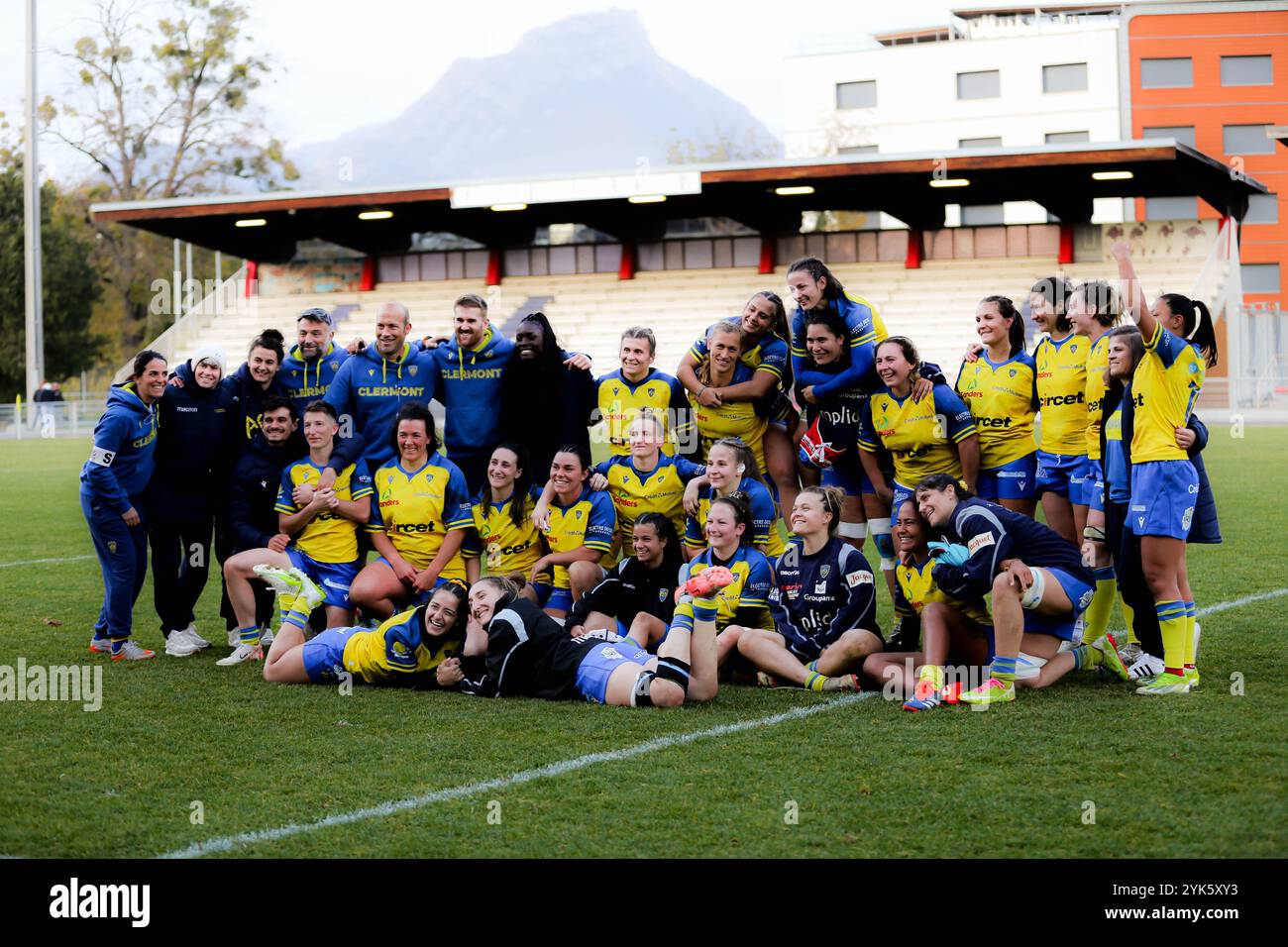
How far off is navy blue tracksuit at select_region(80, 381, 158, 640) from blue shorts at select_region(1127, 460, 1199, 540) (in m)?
5.16

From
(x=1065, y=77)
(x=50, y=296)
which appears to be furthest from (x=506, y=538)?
(x=1065, y=77)

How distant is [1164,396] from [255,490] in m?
4.76

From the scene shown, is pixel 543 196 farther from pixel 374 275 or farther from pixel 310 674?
pixel 310 674

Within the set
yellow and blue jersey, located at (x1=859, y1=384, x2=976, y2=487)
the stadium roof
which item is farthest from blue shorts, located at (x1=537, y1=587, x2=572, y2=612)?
the stadium roof

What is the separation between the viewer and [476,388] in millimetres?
7875

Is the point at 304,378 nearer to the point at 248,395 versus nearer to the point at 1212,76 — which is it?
the point at 248,395

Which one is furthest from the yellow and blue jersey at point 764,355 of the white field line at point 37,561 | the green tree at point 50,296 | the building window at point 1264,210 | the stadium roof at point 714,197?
the building window at point 1264,210

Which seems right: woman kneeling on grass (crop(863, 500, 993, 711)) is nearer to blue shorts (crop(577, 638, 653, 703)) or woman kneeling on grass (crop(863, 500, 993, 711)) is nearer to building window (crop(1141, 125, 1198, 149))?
blue shorts (crop(577, 638, 653, 703))

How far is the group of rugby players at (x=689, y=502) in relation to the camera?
20.2 feet

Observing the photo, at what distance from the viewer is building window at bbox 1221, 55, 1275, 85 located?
5097cm

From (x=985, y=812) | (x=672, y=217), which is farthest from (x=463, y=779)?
(x=672, y=217)

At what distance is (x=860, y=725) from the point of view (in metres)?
5.64
